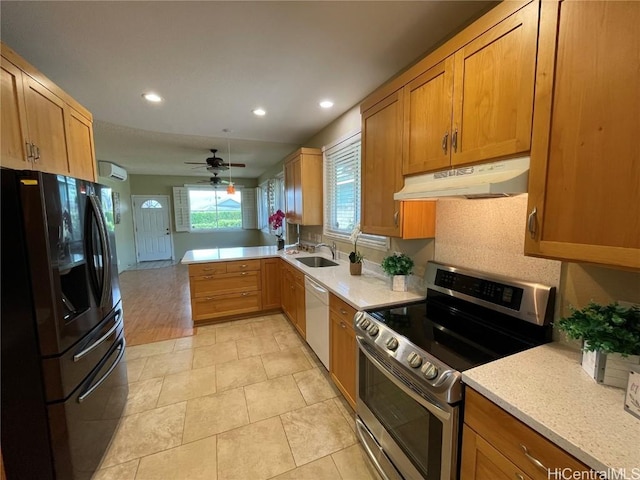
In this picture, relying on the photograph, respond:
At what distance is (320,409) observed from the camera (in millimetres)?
2074

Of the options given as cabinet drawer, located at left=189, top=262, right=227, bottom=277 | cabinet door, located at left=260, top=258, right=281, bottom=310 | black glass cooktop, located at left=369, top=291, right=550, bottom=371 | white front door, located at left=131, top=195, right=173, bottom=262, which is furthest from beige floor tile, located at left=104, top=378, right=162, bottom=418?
white front door, located at left=131, top=195, right=173, bottom=262

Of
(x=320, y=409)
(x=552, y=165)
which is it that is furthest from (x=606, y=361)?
(x=320, y=409)

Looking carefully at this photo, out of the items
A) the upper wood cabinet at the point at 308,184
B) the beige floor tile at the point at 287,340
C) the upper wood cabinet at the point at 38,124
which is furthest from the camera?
the upper wood cabinet at the point at 308,184

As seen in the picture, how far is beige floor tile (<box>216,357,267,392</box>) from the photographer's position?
2387 mm

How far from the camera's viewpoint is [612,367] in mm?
920

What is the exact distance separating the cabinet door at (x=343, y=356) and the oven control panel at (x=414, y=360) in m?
0.34

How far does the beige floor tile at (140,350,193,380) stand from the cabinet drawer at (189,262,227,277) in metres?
0.94

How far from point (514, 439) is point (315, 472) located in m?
1.21

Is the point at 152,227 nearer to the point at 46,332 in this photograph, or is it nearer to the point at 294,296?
the point at 294,296

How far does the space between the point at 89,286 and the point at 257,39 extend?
73.6 inches

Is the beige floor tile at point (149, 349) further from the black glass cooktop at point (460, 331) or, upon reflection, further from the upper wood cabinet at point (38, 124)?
the black glass cooktop at point (460, 331)

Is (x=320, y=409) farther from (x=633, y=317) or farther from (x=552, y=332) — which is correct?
(x=633, y=317)

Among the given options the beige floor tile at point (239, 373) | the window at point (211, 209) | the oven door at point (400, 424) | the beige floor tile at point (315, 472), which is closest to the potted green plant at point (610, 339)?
the oven door at point (400, 424)

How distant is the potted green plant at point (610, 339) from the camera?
35.0 inches
